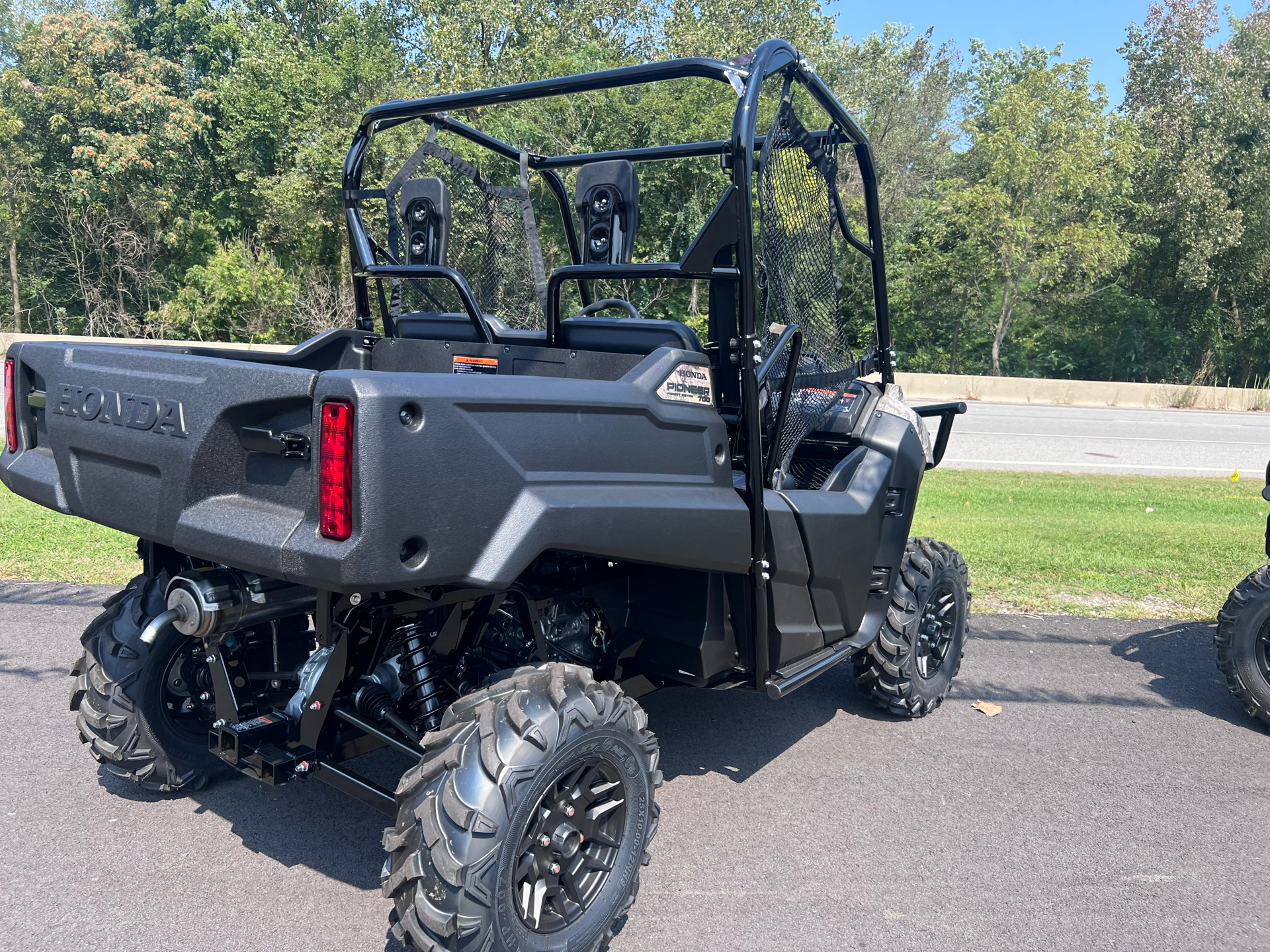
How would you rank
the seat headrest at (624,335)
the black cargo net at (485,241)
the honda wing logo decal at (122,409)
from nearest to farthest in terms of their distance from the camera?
1. the honda wing logo decal at (122,409)
2. the seat headrest at (624,335)
3. the black cargo net at (485,241)

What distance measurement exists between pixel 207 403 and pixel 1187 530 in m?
8.78

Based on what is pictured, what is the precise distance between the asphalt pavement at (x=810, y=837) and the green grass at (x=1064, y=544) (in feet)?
6.16

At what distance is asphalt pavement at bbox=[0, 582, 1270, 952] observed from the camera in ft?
9.39

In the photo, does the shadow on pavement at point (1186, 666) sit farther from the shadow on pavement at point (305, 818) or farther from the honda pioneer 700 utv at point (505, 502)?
the shadow on pavement at point (305, 818)

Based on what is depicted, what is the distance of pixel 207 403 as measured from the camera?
2490 mm

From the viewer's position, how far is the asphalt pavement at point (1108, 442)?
13789 millimetres

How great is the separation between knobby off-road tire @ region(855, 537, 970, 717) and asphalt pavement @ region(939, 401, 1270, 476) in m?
8.54

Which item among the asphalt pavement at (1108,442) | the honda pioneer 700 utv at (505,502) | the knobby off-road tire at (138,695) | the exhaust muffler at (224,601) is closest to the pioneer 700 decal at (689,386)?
the honda pioneer 700 utv at (505,502)

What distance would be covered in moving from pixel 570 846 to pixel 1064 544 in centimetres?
674

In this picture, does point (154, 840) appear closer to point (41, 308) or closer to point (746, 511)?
point (746, 511)

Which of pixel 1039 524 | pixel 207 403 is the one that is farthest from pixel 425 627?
pixel 1039 524

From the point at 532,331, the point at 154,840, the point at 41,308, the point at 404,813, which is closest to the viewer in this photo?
the point at 404,813

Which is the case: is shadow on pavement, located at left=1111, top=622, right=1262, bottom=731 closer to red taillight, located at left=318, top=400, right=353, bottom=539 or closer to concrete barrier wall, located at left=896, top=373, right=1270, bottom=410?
red taillight, located at left=318, top=400, right=353, bottom=539

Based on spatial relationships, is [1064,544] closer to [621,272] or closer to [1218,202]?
[621,272]
